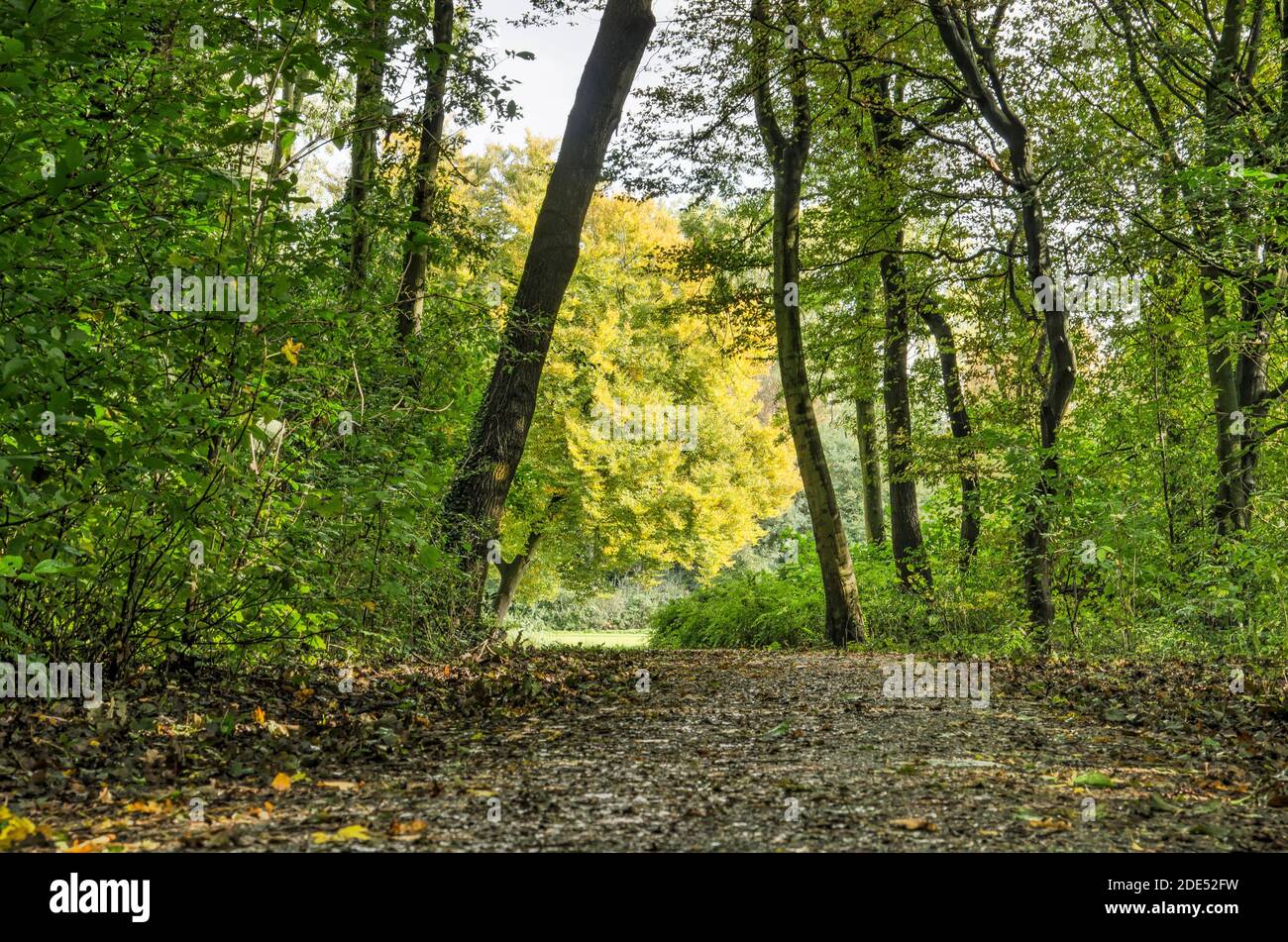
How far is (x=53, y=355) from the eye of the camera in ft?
10.7

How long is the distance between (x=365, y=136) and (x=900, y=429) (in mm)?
9438

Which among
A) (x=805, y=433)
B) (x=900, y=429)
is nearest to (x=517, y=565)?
(x=900, y=429)

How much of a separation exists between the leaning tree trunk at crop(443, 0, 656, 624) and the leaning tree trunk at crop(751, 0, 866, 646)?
11.3ft

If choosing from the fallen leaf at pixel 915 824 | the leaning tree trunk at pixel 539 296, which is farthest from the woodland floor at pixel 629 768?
the leaning tree trunk at pixel 539 296

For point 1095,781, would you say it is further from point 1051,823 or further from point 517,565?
point 517,565

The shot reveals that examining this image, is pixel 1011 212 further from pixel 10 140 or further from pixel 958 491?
pixel 10 140

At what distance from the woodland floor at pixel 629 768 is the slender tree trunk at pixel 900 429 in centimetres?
784

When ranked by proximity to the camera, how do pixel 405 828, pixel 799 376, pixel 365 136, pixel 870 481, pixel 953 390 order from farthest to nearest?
pixel 870 481, pixel 953 390, pixel 799 376, pixel 365 136, pixel 405 828

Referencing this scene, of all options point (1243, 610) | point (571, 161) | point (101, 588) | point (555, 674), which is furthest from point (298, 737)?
point (1243, 610)

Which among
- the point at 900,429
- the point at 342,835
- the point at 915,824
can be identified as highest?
the point at 900,429

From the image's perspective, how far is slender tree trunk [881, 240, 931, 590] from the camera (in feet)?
46.1

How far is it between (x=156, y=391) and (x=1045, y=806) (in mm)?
4066

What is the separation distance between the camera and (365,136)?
887cm

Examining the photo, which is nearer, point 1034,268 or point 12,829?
point 12,829
